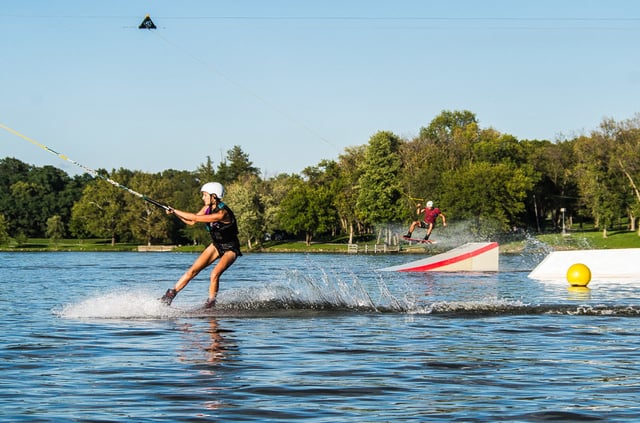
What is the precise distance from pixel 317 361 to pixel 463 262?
30.6 metres

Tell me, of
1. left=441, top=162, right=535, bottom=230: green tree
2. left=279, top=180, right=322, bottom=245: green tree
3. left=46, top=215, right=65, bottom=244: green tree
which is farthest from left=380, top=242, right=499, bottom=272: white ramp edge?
left=46, top=215, right=65, bottom=244: green tree

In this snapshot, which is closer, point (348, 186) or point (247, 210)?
point (247, 210)

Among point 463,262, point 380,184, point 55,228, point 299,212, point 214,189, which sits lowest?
point 463,262

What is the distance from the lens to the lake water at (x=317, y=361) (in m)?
7.98

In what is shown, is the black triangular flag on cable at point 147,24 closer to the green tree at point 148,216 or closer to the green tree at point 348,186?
the green tree at point 348,186

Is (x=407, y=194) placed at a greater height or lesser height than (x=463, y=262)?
greater

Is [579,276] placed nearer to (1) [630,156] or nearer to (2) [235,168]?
(1) [630,156]

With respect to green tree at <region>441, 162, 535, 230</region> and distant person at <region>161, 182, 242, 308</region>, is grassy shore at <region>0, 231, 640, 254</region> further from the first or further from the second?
distant person at <region>161, 182, 242, 308</region>

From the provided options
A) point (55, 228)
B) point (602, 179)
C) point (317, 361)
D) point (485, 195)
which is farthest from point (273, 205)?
point (317, 361)

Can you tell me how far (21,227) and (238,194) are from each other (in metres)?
55.2

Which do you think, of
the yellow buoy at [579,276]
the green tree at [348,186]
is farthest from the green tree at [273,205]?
the yellow buoy at [579,276]

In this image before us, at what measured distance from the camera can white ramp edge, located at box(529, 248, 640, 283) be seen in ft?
102

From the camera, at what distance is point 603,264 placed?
31.1 meters

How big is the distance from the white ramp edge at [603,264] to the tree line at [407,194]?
1790 inches
